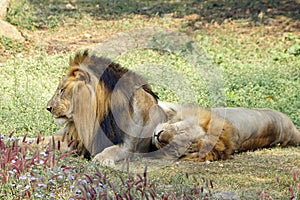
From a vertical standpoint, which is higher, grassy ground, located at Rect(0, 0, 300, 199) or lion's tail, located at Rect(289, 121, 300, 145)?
grassy ground, located at Rect(0, 0, 300, 199)

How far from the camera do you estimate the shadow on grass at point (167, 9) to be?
49.5 feet

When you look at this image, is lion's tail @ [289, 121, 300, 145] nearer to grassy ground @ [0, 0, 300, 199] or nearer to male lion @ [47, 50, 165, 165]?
grassy ground @ [0, 0, 300, 199]

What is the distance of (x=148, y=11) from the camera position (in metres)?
15.6

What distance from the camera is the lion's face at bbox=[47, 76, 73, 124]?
6309 millimetres

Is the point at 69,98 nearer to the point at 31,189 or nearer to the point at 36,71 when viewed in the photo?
the point at 31,189

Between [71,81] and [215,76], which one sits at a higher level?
[71,81]

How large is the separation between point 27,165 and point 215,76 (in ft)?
20.9

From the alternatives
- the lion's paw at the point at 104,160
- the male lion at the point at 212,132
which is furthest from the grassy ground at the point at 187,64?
the lion's paw at the point at 104,160

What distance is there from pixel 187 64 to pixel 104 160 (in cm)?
541

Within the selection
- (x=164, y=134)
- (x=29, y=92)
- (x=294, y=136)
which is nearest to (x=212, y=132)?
(x=164, y=134)

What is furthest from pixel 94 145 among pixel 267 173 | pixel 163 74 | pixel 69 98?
pixel 163 74

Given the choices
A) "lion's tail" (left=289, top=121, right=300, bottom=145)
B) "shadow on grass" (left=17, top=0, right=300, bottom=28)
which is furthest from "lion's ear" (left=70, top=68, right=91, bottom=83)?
"shadow on grass" (left=17, top=0, right=300, bottom=28)

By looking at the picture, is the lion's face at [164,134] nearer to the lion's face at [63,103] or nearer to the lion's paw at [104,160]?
the lion's paw at [104,160]

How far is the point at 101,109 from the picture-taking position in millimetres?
6227
